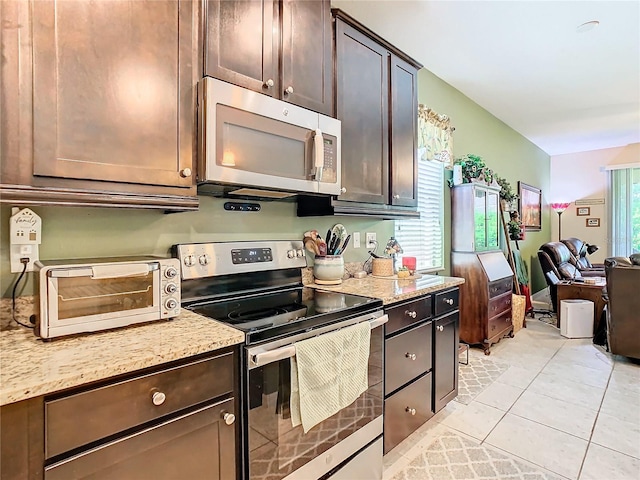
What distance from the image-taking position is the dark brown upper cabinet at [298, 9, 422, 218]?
2066mm

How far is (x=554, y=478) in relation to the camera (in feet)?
6.03

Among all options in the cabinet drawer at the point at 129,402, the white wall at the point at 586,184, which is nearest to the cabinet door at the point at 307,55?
the cabinet drawer at the point at 129,402

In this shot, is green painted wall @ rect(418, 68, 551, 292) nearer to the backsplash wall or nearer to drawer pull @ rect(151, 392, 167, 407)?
the backsplash wall

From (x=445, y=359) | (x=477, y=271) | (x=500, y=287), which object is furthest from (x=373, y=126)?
(x=500, y=287)

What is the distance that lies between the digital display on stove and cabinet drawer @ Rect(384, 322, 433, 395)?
783 mm

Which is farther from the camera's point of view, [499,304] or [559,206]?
[559,206]

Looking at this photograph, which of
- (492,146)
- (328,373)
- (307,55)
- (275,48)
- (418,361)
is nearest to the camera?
(328,373)

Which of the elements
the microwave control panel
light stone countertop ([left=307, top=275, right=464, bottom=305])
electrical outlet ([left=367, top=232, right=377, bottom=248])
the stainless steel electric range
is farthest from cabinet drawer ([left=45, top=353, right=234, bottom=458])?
electrical outlet ([left=367, top=232, right=377, bottom=248])

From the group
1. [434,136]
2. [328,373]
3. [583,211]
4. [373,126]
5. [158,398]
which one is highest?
[434,136]

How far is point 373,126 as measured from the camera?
2.25 meters

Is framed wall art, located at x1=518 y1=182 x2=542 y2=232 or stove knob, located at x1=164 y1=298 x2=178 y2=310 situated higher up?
framed wall art, located at x1=518 y1=182 x2=542 y2=232

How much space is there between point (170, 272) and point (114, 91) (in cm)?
65

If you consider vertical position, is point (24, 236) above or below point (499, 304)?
above

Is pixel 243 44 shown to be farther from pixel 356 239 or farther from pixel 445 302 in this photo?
pixel 445 302
